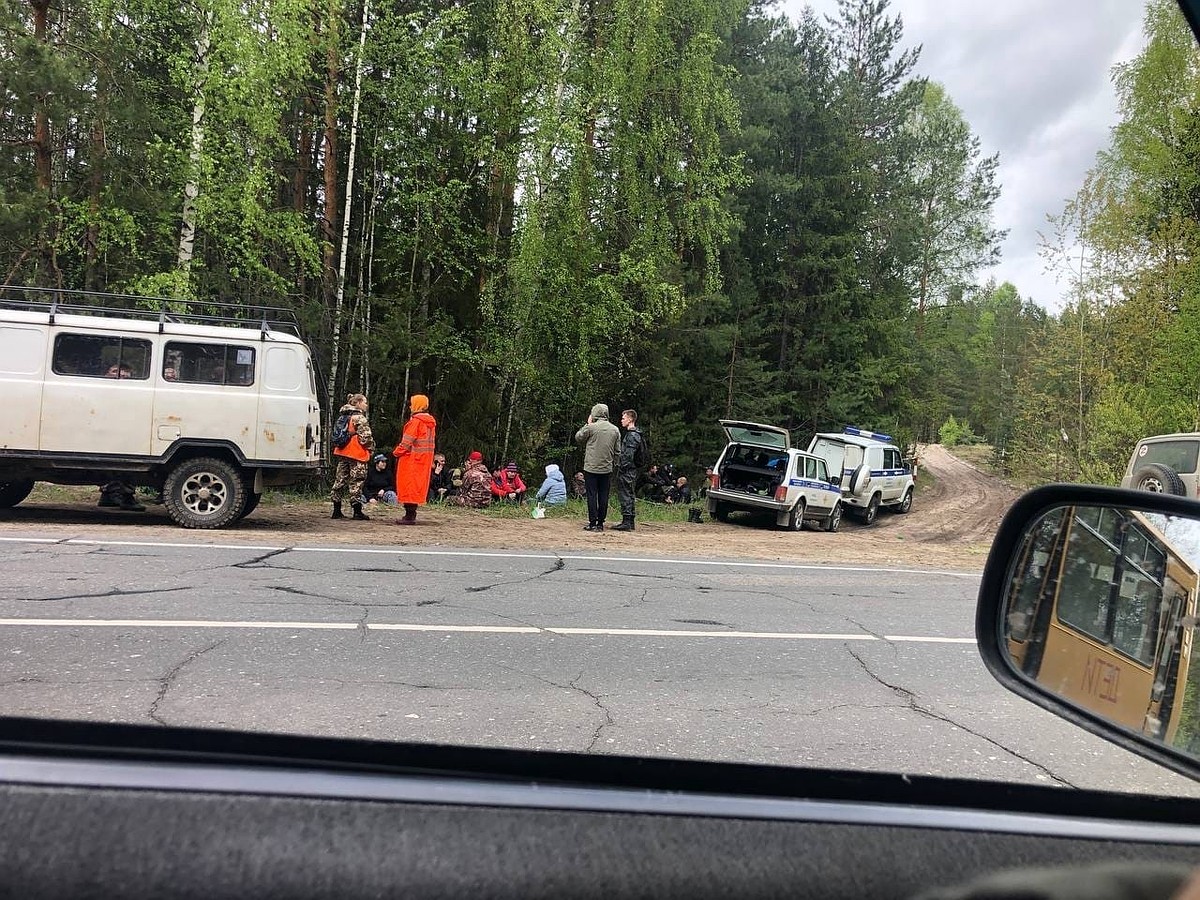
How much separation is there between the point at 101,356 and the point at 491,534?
17.8 ft

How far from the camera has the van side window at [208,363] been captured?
412 inches

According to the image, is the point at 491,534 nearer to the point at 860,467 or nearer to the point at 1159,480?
the point at 1159,480

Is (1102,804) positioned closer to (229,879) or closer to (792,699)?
(229,879)

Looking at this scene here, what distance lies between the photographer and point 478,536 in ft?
37.4

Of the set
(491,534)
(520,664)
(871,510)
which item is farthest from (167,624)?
(871,510)

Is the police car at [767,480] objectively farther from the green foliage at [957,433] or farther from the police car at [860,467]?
the green foliage at [957,433]

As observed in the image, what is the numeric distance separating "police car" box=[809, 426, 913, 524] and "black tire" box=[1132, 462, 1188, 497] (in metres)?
8.29

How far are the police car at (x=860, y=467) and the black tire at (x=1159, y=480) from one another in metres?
8.29

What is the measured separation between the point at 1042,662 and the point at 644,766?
3.70 ft

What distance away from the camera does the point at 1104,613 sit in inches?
65.4

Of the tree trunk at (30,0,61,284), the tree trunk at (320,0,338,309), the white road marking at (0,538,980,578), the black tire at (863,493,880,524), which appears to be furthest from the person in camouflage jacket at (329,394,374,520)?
the black tire at (863,493,880,524)

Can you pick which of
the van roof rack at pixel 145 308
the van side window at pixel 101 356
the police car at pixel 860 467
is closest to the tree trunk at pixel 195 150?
the van roof rack at pixel 145 308

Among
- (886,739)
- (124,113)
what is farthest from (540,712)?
(124,113)

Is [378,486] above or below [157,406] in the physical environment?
below
